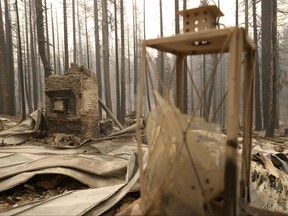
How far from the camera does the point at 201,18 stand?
292cm

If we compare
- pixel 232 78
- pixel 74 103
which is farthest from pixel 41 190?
pixel 232 78

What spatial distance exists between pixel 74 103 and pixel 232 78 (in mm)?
7777

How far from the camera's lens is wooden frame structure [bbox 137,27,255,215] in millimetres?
2377

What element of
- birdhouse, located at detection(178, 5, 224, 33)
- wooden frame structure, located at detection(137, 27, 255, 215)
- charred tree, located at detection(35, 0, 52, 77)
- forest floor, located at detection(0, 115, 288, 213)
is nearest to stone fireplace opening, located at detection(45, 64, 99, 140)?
charred tree, located at detection(35, 0, 52, 77)

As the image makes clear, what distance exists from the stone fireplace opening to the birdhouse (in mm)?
6842

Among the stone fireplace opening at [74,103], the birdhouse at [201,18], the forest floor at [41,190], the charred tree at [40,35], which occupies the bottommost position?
the forest floor at [41,190]

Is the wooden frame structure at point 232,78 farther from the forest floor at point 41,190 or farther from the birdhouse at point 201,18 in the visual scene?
the forest floor at point 41,190

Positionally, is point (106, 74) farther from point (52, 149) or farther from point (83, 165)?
point (83, 165)

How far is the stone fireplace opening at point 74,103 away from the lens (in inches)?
368

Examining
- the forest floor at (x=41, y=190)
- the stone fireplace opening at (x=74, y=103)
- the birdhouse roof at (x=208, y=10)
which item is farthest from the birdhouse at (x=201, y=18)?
the stone fireplace opening at (x=74, y=103)

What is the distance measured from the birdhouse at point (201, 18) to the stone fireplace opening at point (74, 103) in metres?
6.84

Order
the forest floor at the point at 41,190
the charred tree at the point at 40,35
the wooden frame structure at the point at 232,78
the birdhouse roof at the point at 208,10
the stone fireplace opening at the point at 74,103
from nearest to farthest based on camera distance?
1. the wooden frame structure at the point at 232,78
2. the birdhouse roof at the point at 208,10
3. the forest floor at the point at 41,190
4. the stone fireplace opening at the point at 74,103
5. the charred tree at the point at 40,35

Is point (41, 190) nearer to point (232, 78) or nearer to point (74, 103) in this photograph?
point (74, 103)

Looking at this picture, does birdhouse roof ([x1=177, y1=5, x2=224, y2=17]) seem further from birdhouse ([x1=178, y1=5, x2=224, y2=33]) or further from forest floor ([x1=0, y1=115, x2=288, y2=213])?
forest floor ([x1=0, y1=115, x2=288, y2=213])
